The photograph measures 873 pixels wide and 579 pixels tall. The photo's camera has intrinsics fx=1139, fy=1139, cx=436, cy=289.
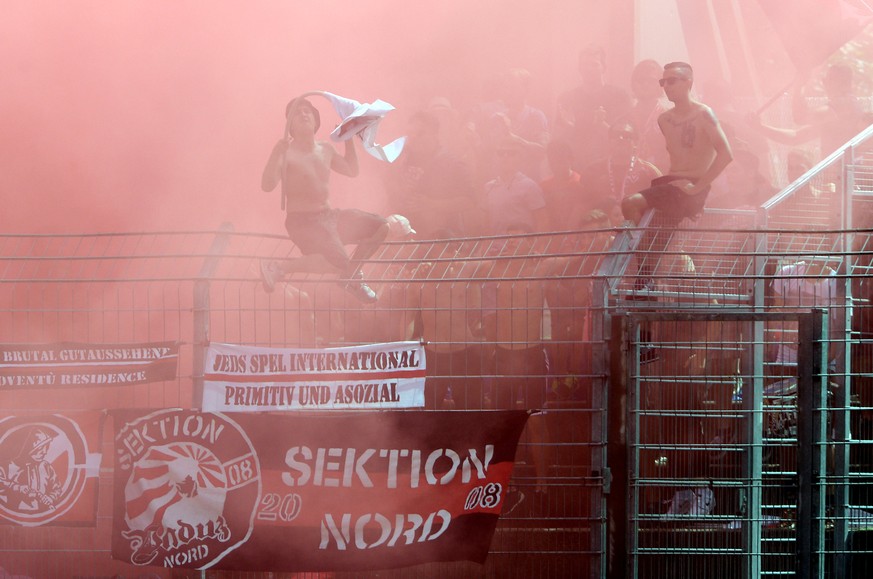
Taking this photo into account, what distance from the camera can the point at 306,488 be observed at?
11.7ft

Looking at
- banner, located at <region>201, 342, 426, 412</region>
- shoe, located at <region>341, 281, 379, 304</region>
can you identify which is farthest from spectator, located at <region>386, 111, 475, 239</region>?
banner, located at <region>201, 342, 426, 412</region>

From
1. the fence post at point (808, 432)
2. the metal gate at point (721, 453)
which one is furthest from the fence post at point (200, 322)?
the fence post at point (808, 432)

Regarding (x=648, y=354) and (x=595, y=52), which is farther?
(x=595, y=52)

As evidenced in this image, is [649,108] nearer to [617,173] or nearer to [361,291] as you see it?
[617,173]

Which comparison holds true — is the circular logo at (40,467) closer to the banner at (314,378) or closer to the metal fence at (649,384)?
the metal fence at (649,384)

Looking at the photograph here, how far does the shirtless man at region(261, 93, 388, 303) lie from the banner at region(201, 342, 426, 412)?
361 millimetres

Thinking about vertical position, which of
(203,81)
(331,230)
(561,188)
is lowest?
(331,230)

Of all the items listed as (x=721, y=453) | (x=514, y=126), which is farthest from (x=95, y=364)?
(x=514, y=126)

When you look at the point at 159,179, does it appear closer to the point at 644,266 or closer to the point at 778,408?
the point at 644,266

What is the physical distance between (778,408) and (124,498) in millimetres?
2164

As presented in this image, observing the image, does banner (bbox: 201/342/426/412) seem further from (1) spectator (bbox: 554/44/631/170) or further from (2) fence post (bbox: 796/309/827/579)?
(1) spectator (bbox: 554/44/631/170)

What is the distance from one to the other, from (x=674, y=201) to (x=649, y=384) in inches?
36.1

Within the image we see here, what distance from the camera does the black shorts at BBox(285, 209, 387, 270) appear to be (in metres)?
3.91

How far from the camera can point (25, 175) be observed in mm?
6113
